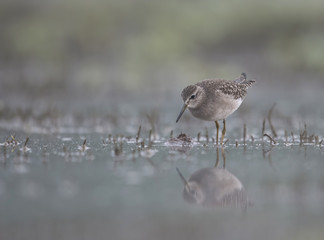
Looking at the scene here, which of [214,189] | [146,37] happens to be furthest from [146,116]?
[146,37]

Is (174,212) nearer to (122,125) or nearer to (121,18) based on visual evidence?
(122,125)

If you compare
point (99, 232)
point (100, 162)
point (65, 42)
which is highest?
point (65, 42)

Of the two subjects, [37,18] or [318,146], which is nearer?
[318,146]

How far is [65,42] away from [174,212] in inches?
545

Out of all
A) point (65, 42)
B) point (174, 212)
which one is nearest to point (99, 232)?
point (174, 212)

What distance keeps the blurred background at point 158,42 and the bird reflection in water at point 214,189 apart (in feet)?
32.5

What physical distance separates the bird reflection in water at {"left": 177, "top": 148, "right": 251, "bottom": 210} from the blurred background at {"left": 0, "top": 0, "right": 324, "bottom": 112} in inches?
391

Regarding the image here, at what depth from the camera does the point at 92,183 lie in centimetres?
564

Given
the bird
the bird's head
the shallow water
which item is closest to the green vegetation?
the bird

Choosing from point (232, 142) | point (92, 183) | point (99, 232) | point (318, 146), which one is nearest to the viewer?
point (99, 232)

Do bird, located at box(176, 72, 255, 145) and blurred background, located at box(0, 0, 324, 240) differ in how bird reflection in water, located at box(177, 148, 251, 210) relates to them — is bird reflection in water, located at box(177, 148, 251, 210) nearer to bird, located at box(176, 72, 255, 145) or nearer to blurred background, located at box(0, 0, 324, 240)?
blurred background, located at box(0, 0, 324, 240)

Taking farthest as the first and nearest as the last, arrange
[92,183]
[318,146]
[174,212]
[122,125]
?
[122,125] < [318,146] < [92,183] < [174,212]

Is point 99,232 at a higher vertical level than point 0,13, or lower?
lower

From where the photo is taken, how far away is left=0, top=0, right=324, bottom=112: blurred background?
16.7 metres
